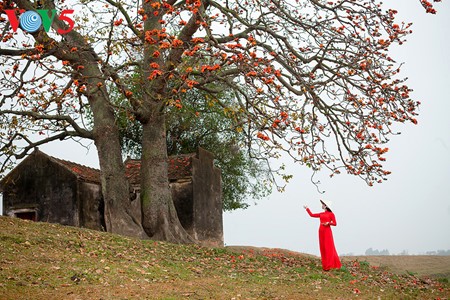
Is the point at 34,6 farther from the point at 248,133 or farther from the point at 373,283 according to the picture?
the point at 373,283

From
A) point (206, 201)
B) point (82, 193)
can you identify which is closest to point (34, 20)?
point (82, 193)

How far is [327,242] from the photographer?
1575 cm

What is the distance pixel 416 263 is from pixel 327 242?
30.7ft

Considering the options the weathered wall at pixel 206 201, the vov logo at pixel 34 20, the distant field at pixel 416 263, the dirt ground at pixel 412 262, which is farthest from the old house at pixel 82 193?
the vov logo at pixel 34 20

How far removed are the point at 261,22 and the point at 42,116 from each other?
7.64 meters

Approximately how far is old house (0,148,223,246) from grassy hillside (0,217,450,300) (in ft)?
15.6

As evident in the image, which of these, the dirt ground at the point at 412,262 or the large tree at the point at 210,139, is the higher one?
the large tree at the point at 210,139

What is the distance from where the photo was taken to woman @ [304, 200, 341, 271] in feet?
51.6

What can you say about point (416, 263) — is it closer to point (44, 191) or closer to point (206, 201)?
point (206, 201)

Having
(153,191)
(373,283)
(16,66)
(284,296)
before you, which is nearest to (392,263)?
(373,283)

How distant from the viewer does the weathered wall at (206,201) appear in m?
21.8

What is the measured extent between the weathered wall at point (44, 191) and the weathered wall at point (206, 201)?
461cm

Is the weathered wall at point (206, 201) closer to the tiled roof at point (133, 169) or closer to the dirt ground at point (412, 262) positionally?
the tiled roof at point (133, 169)

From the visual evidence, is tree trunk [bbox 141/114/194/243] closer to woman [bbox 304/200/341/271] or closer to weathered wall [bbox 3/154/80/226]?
weathered wall [bbox 3/154/80/226]
